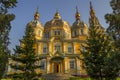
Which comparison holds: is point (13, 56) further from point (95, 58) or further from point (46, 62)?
point (46, 62)

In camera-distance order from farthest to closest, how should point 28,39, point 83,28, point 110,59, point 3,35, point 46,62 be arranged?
point 83,28
point 46,62
point 28,39
point 3,35
point 110,59

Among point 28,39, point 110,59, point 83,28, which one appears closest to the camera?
point 110,59

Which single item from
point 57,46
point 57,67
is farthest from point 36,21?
point 57,67

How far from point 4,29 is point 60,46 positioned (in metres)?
26.8

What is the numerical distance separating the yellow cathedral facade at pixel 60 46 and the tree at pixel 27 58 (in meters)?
16.1

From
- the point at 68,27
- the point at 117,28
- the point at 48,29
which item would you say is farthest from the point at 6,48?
the point at 68,27

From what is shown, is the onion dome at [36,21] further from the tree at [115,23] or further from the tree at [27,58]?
the tree at [115,23]

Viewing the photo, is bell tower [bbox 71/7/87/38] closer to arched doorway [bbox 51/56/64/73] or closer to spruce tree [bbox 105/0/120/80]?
arched doorway [bbox 51/56/64/73]

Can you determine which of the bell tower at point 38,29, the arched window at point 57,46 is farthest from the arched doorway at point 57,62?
the bell tower at point 38,29

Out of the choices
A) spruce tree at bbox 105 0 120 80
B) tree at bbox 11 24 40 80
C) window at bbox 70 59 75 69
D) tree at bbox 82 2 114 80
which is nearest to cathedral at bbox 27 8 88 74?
window at bbox 70 59 75 69

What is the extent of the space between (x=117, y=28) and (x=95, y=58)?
14.3ft

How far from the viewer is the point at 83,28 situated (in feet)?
168

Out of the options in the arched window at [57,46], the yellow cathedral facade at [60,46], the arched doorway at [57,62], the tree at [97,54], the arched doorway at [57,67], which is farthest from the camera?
the arched window at [57,46]

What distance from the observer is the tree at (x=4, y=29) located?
61.0ft
